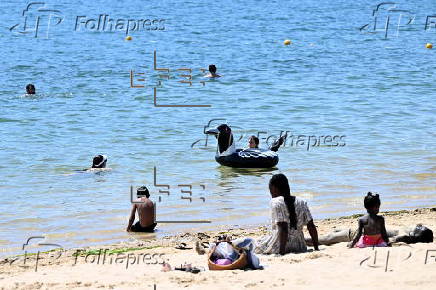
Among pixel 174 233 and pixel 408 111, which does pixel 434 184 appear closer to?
pixel 174 233

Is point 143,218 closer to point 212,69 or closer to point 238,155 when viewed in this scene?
point 238,155

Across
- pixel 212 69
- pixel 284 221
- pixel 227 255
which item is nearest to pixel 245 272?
pixel 227 255

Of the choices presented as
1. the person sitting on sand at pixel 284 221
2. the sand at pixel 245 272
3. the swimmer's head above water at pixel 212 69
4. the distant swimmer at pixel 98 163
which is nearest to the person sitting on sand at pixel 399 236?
the sand at pixel 245 272

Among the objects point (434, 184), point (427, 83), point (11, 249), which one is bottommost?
point (11, 249)

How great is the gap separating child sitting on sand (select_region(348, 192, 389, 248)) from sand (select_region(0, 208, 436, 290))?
0.19 metres

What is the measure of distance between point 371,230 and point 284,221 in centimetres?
105

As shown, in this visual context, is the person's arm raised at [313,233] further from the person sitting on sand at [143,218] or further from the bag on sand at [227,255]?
the person sitting on sand at [143,218]

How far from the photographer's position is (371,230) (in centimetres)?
1041

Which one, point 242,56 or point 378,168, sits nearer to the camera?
point 378,168

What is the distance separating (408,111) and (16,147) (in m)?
10.6

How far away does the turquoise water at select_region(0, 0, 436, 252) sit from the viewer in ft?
48.4

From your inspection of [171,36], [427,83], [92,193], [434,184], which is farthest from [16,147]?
[171,36]

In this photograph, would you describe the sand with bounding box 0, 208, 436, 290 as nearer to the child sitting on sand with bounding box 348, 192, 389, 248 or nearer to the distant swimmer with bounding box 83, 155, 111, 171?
the child sitting on sand with bounding box 348, 192, 389, 248

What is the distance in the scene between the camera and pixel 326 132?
853 inches
